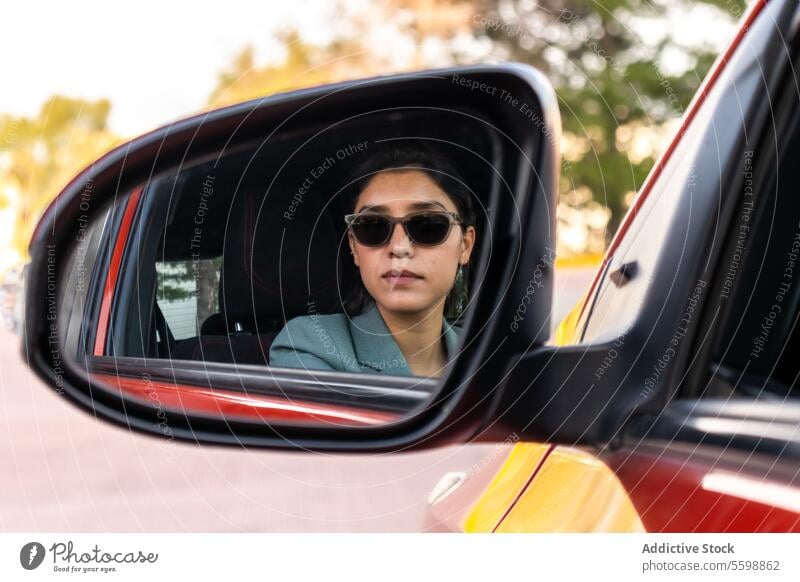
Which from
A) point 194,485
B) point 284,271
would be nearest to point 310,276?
point 284,271

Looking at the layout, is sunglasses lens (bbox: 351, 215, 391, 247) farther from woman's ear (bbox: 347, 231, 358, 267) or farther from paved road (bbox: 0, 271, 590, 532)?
paved road (bbox: 0, 271, 590, 532)

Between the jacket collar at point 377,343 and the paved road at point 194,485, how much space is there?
2.22m

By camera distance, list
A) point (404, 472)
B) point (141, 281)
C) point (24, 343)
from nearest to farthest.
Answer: point (24, 343), point (141, 281), point (404, 472)

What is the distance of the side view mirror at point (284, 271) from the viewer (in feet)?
4.27

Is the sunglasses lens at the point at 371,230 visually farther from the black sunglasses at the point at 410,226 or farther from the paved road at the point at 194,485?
the paved road at the point at 194,485

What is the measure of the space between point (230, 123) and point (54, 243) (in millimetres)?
411

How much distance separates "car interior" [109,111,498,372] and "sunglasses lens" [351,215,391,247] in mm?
37

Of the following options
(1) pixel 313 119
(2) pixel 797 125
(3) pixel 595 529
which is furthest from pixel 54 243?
(2) pixel 797 125

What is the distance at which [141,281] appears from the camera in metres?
2.10

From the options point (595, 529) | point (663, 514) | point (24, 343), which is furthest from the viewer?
point (24, 343)

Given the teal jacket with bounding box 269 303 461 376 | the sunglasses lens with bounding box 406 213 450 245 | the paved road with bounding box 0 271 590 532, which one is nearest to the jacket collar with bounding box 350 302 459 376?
the teal jacket with bounding box 269 303 461 376

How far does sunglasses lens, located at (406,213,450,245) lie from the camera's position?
55.4 inches

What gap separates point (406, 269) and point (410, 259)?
0.04ft
